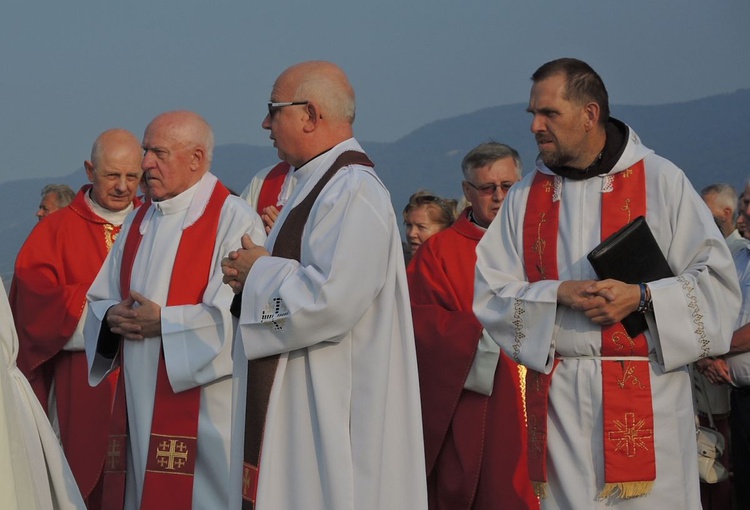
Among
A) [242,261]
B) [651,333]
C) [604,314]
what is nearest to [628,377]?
[651,333]

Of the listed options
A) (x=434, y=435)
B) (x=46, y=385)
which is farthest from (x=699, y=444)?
(x=46, y=385)

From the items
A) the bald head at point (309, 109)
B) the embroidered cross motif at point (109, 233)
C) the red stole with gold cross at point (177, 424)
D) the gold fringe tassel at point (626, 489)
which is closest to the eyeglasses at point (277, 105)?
the bald head at point (309, 109)

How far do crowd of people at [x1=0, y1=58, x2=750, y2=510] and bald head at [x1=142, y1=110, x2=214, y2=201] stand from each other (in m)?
0.01

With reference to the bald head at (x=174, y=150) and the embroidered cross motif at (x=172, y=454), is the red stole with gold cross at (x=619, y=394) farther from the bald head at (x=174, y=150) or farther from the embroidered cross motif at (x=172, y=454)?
the bald head at (x=174, y=150)

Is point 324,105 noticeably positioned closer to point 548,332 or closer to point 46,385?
point 548,332

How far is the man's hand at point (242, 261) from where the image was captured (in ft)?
14.7

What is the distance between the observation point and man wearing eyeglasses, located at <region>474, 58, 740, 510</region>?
480 cm

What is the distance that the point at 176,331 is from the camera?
5.96 meters

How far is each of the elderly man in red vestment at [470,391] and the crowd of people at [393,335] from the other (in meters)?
0.01

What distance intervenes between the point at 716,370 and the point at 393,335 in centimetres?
267

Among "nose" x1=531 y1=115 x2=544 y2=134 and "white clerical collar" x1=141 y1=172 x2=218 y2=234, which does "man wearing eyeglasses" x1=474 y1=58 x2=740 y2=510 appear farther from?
"white clerical collar" x1=141 y1=172 x2=218 y2=234

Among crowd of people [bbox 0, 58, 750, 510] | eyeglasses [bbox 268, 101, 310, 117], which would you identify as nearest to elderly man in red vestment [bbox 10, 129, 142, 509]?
crowd of people [bbox 0, 58, 750, 510]

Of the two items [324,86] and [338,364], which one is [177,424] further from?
[324,86]

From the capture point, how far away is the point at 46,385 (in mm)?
7848
